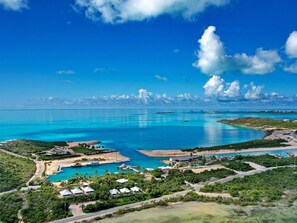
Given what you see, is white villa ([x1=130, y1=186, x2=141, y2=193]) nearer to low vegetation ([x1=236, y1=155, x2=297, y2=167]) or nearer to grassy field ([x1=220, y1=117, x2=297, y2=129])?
low vegetation ([x1=236, y1=155, x2=297, y2=167])

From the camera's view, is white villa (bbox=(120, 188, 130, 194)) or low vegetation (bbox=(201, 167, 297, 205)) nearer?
low vegetation (bbox=(201, 167, 297, 205))

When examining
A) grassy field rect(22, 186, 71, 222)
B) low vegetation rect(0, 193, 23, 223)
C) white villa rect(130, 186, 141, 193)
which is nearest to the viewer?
low vegetation rect(0, 193, 23, 223)

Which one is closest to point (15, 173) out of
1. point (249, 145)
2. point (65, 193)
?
point (65, 193)

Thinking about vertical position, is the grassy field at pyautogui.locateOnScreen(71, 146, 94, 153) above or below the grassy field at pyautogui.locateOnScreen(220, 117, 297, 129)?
below

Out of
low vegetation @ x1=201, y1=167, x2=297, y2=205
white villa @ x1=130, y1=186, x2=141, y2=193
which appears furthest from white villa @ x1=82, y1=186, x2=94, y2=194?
low vegetation @ x1=201, y1=167, x2=297, y2=205

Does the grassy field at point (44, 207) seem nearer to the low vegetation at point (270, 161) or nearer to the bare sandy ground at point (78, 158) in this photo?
the bare sandy ground at point (78, 158)

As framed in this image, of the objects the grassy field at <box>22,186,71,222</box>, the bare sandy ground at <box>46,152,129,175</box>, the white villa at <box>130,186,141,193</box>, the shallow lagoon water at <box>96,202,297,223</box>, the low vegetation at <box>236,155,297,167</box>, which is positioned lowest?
the bare sandy ground at <box>46,152,129,175</box>

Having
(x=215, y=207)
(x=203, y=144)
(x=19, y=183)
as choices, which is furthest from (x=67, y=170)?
(x=203, y=144)
